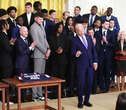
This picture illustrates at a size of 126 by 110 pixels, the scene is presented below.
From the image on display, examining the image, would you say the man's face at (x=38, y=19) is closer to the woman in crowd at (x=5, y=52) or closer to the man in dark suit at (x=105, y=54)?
the woman in crowd at (x=5, y=52)

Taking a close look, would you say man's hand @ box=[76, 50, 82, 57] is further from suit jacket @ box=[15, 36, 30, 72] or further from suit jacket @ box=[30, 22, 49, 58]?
suit jacket @ box=[15, 36, 30, 72]

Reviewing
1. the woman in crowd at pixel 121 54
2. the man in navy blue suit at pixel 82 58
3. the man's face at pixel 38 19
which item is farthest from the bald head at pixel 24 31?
the woman in crowd at pixel 121 54

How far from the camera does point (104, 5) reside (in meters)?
8.72

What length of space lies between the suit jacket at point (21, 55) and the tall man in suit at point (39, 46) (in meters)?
0.25

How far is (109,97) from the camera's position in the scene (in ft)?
21.3

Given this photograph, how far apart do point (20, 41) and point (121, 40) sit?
2618 millimetres

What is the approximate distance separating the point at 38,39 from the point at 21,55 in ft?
1.68

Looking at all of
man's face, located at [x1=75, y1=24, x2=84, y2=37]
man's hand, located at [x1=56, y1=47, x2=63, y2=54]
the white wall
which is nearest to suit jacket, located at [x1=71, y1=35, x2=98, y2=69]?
man's face, located at [x1=75, y1=24, x2=84, y2=37]

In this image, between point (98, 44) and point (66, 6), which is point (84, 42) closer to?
point (98, 44)

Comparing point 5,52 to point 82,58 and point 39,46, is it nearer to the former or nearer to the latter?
point 39,46

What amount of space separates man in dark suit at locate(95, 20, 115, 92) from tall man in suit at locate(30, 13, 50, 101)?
154 cm

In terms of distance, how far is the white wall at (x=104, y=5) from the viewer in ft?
27.2

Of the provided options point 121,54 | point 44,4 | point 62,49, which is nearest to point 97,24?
point 121,54

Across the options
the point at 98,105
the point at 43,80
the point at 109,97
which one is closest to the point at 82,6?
the point at 109,97
